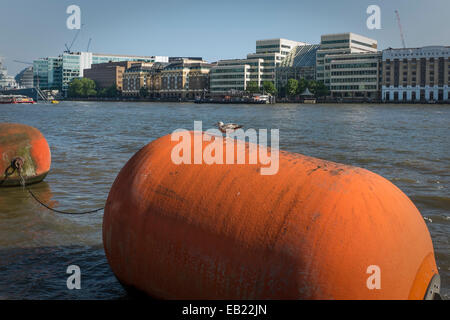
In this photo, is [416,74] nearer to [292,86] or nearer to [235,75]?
[292,86]

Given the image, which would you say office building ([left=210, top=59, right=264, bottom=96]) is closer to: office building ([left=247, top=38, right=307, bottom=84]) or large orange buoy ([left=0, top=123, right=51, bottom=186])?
office building ([left=247, top=38, right=307, bottom=84])

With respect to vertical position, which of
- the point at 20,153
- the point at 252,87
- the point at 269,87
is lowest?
the point at 20,153

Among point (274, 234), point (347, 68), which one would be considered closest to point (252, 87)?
point (347, 68)

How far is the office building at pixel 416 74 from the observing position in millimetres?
142375

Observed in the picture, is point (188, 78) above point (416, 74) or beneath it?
above

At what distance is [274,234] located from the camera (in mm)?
4441

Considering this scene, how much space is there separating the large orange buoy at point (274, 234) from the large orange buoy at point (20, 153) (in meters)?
7.92

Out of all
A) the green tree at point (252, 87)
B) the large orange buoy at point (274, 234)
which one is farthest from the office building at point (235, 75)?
the large orange buoy at point (274, 234)

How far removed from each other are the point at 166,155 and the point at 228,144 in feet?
2.13

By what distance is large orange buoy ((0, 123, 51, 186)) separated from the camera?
1227cm

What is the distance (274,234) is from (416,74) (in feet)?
500

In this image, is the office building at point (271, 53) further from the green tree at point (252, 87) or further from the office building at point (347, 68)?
the office building at point (347, 68)

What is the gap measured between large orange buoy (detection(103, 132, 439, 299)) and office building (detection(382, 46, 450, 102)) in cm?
14938
